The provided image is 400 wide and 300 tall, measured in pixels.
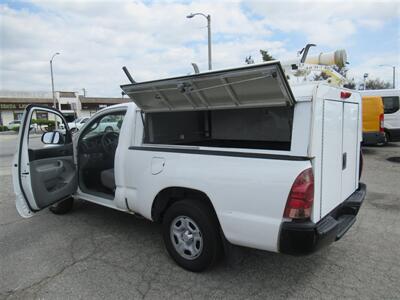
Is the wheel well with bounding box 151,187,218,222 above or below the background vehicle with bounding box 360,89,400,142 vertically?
below

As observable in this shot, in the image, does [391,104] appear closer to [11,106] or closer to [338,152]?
[338,152]

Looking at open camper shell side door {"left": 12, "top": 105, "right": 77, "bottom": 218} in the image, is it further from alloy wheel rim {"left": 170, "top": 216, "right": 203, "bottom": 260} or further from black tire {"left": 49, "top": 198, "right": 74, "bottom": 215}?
alloy wheel rim {"left": 170, "top": 216, "right": 203, "bottom": 260}

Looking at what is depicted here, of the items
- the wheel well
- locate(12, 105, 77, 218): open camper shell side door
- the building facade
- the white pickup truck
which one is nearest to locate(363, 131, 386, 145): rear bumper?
the white pickup truck

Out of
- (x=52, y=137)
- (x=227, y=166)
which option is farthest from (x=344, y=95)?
(x=52, y=137)

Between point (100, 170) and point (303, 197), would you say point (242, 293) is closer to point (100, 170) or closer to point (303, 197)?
point (303, 197)

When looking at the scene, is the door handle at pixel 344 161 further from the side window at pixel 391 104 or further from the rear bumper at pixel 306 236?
the side window at pixel 391 104

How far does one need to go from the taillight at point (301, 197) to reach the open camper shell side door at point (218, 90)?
0.63 m

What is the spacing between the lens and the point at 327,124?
267cm

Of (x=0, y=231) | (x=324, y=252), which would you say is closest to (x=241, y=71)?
(x=324, y=252)

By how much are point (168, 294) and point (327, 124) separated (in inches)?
82.4

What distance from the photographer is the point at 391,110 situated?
12281 mm

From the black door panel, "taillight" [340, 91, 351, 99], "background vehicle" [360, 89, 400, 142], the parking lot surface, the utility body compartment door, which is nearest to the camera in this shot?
Answer: the utility body compartment door

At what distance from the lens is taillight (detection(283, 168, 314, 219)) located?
237cm

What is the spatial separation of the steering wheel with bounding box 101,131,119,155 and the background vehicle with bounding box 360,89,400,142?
35.7 ft
